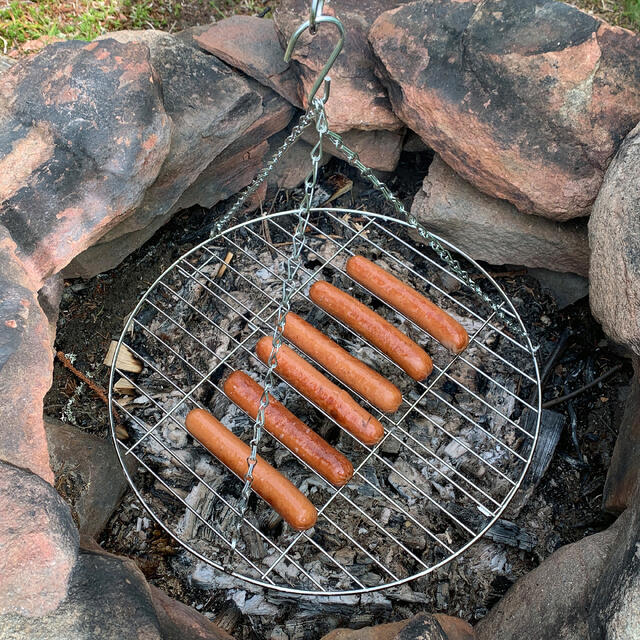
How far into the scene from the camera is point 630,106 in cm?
292

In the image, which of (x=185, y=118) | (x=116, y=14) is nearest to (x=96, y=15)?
(x=116, y=14)

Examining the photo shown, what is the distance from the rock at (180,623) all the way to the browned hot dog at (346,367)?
111 cm

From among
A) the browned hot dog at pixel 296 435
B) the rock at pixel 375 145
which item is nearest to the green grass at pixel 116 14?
the rock at pixel 375 145

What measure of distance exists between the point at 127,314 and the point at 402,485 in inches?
73.6

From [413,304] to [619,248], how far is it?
35.7 inches

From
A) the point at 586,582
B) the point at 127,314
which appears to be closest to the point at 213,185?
the point at 127,314

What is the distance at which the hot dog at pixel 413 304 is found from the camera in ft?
9.29

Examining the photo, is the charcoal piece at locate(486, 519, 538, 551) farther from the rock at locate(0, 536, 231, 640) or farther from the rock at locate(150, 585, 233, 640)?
the rock at locate(0, 536, 231, 640)

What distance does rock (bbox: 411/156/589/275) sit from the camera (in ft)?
10.9

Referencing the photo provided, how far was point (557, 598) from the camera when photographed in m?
2.25

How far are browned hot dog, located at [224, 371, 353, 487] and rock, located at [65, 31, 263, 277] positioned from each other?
44.1 inches

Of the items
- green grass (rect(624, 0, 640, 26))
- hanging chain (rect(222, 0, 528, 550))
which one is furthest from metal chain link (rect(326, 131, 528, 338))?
green grass (rect(624, 0, 640, 26))

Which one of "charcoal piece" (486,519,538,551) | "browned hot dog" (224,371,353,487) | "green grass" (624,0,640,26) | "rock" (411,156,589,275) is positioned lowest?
"charcoal piece" (486,519,538,551)

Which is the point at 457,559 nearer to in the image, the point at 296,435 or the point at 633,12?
the point at 296,435
